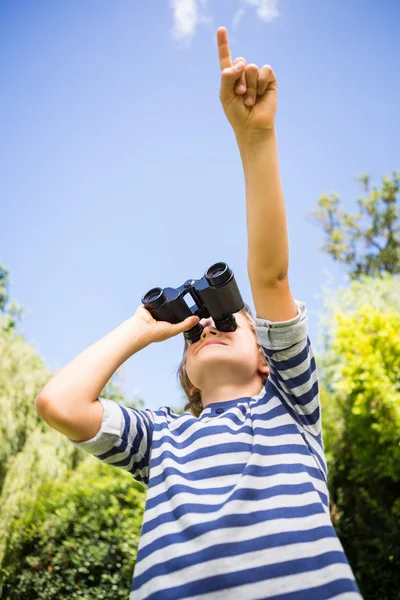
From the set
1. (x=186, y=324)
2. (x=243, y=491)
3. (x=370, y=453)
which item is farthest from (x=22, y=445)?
(x=243, y=491)

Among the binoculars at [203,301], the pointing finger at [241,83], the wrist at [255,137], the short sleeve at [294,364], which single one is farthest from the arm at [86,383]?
the pointing finger at [241,83]

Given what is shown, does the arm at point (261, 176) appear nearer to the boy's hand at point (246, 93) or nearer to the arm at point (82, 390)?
the boy's hand at point (246, 93)

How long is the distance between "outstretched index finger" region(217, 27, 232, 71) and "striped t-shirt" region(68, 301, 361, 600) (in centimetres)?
63

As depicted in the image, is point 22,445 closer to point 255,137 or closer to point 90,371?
point 90,371

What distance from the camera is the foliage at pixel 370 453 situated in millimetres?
4859

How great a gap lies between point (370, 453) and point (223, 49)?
204 inches

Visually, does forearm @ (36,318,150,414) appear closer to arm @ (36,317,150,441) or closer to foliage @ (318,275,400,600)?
arm @ (36,317,150,441)

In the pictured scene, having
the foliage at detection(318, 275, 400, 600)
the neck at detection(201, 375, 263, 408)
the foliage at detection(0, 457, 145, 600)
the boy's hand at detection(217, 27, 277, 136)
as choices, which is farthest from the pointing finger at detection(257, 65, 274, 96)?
the foliage at detection(0, 457, 145, 600)

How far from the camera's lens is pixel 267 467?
1.14m

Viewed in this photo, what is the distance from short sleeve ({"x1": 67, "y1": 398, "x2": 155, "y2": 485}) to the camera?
1310mm

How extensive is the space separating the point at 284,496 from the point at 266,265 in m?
0.55

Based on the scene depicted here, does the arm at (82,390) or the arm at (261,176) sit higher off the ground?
the arm at (261,176)

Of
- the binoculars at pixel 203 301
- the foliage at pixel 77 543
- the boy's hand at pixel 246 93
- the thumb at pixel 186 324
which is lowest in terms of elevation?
the foliage at pixel 77 543

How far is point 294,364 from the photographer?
1.22 meters
